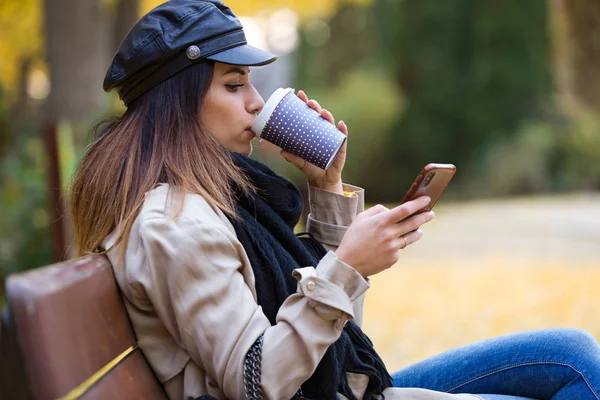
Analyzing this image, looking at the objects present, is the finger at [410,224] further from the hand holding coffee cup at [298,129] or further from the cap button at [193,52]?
the cap button at [193,52]

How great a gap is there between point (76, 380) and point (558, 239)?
28.3 ft

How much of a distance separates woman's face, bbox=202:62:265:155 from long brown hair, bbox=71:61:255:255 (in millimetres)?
30

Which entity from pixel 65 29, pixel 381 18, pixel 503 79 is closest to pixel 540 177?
pixel 503 79

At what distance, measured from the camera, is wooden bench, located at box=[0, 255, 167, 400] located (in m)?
1.38

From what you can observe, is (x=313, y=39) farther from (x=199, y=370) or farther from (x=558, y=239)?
(x=199, y=370)

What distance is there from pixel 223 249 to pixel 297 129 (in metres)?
0.45

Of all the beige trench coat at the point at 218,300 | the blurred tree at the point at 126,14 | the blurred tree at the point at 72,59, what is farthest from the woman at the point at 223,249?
the blurred tree at the point at 126,14

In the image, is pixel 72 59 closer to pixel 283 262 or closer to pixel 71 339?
pixel 283 262

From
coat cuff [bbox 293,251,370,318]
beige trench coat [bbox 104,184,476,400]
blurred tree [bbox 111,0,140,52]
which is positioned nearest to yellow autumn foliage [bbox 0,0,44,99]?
blurred tree [bbox 111,0,140,52]

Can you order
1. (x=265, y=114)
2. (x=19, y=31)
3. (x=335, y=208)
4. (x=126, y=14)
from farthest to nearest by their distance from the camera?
(x=19, y=31) < (x=126, y=14) < (x=335, y=208) < (x=265, y=114)

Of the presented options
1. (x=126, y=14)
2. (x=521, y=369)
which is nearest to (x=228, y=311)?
(x=521, y=369)

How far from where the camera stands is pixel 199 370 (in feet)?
5.97

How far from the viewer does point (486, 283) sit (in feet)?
23.9

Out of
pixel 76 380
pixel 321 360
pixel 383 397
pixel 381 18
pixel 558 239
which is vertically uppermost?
pixel 76 380
